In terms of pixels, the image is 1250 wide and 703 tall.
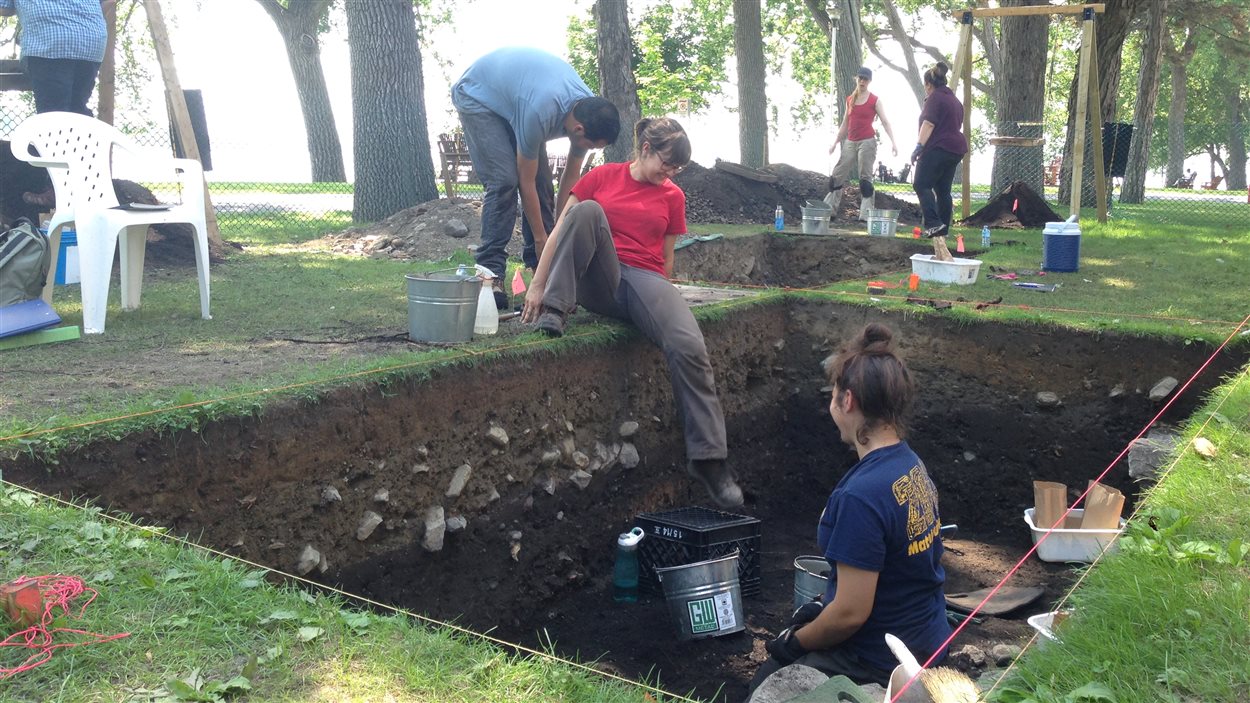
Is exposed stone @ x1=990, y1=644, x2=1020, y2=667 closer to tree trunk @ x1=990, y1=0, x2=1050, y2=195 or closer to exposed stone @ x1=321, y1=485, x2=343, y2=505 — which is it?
exposed stone @ x1=321, y1=485, x2=343, y2=505

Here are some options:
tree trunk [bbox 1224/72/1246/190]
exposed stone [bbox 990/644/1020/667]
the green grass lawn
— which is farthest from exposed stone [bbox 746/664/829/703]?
tree trunk [bbox 1224/72/1246/190]

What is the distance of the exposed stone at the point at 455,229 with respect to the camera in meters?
9.95

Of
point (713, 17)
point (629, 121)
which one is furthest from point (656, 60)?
point (629, 121)

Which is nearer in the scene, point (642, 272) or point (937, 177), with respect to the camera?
point (642, 272)

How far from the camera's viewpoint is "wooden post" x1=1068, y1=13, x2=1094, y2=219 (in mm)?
11297

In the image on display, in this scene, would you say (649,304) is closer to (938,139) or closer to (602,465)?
(602,465)

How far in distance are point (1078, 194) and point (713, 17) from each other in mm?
26830

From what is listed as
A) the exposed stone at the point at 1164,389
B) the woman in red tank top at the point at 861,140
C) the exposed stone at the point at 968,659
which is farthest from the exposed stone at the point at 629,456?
the woman in red tank top at the point at 861,140

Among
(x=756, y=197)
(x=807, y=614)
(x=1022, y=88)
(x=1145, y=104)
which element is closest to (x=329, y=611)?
(x=807, y=614)

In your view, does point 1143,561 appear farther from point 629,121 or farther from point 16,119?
point 629,121

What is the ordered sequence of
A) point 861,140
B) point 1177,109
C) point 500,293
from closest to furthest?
point 500,293, point 861,140, point 1177,109

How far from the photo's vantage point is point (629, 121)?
12969 millimetres

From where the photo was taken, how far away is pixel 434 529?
455 centimetres

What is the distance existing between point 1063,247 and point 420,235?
5.88m
